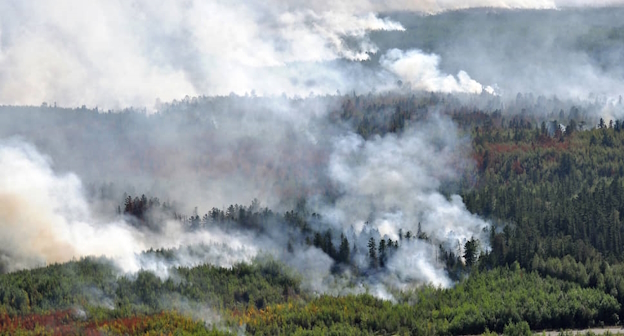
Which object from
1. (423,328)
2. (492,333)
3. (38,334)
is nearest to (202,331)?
(38,334)

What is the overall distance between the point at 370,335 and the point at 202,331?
3677cm

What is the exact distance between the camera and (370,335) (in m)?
196

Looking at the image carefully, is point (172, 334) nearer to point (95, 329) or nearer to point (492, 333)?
point (95, 329)

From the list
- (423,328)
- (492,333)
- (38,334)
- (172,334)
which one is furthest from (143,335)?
(492,333)

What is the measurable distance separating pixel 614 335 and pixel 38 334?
123 m

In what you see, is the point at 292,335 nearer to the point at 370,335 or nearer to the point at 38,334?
the point at 370,335

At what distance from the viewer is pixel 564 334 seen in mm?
196250

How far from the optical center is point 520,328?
643 feet

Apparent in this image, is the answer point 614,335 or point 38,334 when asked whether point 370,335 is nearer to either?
point 614,335

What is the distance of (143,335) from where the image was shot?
635ft

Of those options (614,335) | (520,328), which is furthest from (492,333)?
(614,335)

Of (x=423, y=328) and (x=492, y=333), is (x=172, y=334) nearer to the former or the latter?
(x=423, y=328)

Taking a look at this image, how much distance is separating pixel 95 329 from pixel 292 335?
43.4 metres

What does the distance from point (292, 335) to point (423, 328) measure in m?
29.0
